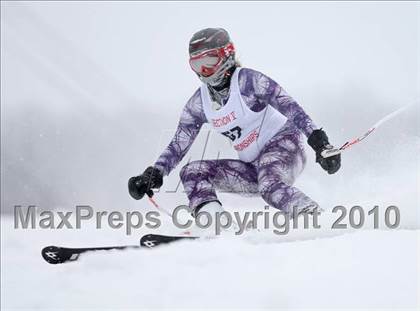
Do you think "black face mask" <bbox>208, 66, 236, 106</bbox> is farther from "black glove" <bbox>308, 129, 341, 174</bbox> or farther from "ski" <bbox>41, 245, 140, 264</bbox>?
"ski" <bbox>41, 245, 140, 264</bbox>

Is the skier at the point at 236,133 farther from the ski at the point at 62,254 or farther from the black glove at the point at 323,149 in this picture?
the ski at the point at 62,254

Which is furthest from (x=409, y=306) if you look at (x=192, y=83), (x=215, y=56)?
(x=192, y=83)

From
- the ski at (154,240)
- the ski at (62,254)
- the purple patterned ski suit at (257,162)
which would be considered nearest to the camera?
the ski at (154,240)

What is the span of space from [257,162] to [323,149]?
818 mm

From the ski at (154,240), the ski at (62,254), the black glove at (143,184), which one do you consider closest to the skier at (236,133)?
the black glove at (143,184)

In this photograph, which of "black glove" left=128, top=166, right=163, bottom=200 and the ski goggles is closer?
the ski goggles

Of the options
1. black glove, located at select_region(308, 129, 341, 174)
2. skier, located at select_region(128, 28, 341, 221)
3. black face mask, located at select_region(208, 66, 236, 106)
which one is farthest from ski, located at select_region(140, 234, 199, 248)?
black face mask, located at select_region(208, 66, 236, 106)

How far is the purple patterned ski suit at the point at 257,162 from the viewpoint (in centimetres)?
386

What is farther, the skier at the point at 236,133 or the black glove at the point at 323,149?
the skier at the point at 236,133

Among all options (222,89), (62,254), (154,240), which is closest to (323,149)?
(222,89)

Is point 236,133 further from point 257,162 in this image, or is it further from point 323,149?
point 323,149

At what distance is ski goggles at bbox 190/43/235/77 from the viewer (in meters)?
3.97

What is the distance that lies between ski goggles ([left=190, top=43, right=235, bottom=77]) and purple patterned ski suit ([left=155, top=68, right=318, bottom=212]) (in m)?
0.22

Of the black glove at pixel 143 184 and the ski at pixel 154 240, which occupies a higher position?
the black glove at pixel 143 184
